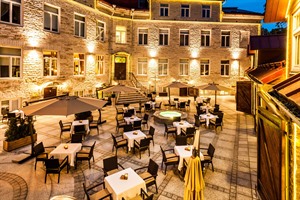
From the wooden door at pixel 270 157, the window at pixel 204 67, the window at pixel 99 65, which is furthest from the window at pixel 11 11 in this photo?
the window at pixel 204 67

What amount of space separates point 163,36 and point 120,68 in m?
7.13

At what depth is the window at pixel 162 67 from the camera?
27.6 m

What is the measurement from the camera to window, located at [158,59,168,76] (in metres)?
27.6

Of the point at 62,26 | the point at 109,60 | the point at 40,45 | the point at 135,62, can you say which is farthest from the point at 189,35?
the point at 40,45

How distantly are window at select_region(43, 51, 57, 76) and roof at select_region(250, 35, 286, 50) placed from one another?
16.0 metres

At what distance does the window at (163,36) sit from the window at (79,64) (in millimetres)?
10880

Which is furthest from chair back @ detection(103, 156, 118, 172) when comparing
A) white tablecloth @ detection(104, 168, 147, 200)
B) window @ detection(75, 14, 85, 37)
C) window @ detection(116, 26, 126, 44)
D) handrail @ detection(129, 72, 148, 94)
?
window @ detection(116, 26, 126, 44)

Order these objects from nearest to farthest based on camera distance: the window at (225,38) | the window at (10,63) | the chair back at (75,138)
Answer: the chair back at (75,138)
the window at (10,63)
the window at (225,38)

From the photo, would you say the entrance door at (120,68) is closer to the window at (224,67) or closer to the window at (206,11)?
the window at (206,11)

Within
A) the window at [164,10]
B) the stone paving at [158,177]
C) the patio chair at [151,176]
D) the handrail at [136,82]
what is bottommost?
the stone paving at [158,177]

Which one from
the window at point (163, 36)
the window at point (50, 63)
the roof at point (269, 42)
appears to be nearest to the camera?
the roof at point (269, 42)

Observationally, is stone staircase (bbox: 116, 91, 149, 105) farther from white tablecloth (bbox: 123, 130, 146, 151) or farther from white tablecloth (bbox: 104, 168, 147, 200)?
white tablecloth (bbox: 104, 168, 147, 200)

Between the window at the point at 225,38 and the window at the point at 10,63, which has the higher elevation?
the window at the point at 225,38

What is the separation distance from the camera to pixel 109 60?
2483 cm
